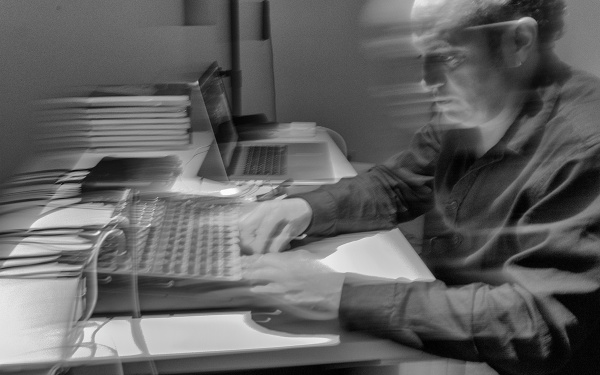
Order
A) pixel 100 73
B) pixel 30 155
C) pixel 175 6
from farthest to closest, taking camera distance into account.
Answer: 1. pixel 175 6
2. pixel 100 73
3. pixel 30 155

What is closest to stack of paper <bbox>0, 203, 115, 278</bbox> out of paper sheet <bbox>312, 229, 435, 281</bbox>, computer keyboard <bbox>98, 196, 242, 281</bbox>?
computer keyboard <bbox>98, 196, 242, 281</bbox>

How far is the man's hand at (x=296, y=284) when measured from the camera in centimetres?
58

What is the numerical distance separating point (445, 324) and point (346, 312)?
0.12 m

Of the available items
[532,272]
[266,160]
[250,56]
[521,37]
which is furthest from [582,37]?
[250,56]

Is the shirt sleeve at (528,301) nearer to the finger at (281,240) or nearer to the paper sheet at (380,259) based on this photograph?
the paper sheet at (380,259)

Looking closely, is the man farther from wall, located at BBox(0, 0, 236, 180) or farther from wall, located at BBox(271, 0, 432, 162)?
wall, located at BBox(271, 0, 432, 162)

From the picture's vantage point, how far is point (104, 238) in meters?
0.60

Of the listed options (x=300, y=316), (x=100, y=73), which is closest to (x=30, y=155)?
(x=100, y=73)

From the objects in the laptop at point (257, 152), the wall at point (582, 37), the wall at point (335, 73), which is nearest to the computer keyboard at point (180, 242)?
the laptop at point (257, 152)

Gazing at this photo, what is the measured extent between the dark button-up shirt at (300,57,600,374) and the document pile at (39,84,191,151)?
2.06ft

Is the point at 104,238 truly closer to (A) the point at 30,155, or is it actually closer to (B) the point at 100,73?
Answer: (A) the point at 30,155

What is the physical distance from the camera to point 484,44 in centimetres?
72

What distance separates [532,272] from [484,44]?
0.33m

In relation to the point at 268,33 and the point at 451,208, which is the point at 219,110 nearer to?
the point at 268,33
